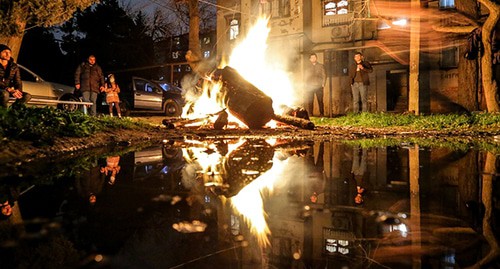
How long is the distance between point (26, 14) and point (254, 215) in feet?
39.4

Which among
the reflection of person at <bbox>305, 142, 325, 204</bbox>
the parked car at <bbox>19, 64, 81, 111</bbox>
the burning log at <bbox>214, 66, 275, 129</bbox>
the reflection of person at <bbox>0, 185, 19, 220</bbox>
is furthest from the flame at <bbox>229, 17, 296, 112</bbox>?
the reflection of person at <bbox>0, 185, 19, 220</bbox>

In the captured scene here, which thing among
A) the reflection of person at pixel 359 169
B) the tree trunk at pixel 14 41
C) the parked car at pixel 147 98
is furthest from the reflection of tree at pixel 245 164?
the parked car at pixel 147 98

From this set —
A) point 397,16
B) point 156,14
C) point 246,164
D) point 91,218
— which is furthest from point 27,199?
point 156,14

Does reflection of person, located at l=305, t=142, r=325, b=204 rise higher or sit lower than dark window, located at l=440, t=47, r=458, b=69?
lower

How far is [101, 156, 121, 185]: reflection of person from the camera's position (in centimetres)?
429

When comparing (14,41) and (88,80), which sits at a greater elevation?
(14,41)

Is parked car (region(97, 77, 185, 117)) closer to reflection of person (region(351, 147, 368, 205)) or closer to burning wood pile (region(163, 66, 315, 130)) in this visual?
burning wood pile (region(163, 66, 315, 130))

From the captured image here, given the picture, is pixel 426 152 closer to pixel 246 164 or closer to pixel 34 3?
pixel 246 164

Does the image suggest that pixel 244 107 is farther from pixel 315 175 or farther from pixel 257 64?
pixel 315 175

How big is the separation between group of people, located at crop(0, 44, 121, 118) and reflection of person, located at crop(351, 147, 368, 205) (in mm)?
6218

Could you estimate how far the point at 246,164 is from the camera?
5.15 m

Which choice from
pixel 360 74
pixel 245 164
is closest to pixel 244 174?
pixel 245 164

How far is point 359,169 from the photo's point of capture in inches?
188

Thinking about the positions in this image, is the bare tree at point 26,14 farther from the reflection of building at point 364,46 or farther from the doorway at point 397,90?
the doorway at point 397,90
